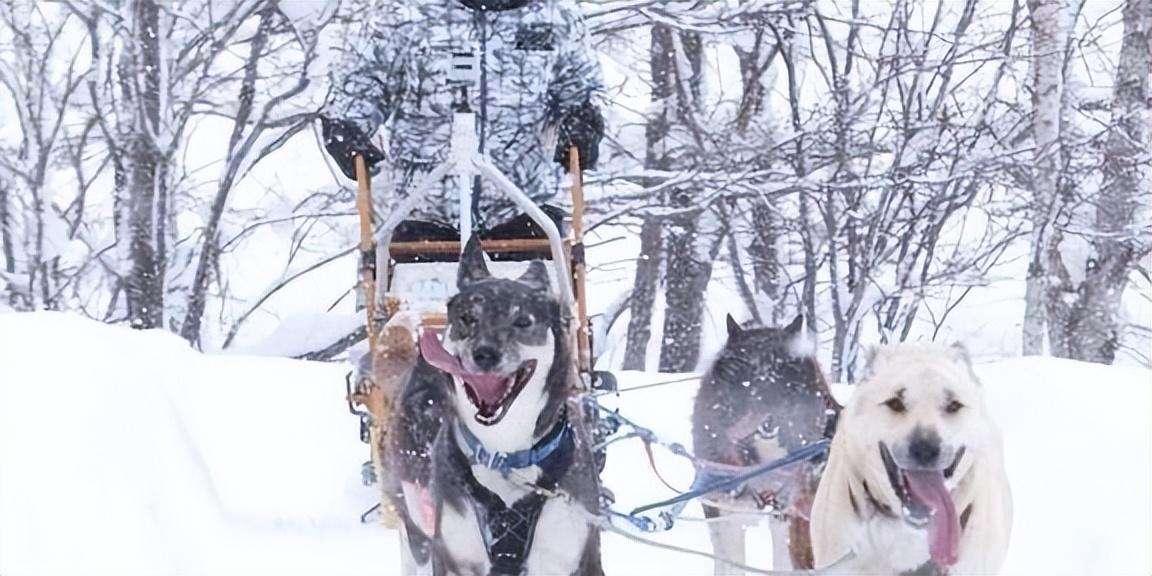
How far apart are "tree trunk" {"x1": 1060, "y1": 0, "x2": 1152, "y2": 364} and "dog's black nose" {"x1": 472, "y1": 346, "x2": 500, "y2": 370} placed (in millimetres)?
9471

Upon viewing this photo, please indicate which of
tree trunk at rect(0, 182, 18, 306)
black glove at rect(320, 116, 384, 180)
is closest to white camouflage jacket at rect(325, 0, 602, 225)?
black glove at rect(320, 116, 384, 180)

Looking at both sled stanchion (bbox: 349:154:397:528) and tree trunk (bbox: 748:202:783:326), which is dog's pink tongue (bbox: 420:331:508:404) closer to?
sled stanchion (bbox: 349:154:397:528)

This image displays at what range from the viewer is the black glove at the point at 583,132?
454cm

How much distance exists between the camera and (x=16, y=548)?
10.8 feet

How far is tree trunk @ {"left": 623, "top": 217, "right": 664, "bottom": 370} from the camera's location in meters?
14.0

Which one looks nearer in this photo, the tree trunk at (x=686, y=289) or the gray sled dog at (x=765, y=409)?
the gray sled dog at (x=765, y=409)

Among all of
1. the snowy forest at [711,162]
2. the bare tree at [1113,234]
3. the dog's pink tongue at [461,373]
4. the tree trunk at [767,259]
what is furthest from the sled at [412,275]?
the tree trunk at [767,259]

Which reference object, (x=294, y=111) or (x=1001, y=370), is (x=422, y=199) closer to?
(x=1001, y=370)

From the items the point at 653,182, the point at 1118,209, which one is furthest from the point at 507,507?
the point at 1118,209

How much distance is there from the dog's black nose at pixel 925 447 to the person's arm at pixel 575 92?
226 centimetres

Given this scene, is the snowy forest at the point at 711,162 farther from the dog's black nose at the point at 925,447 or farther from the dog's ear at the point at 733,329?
the dog's black nose at the point at 925,447

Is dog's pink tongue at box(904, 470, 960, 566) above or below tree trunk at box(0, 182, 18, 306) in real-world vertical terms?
below

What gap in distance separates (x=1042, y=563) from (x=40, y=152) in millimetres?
10886

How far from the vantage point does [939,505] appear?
2.56m
